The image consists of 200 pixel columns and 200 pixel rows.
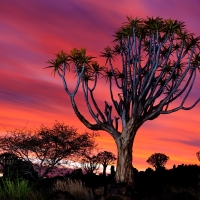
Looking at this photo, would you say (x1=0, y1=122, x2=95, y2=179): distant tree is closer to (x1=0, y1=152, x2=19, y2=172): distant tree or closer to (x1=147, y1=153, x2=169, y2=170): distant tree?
(x1=0, y1=152, x2=19, y2=172): distant tree

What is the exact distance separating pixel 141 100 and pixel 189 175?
5.63 m

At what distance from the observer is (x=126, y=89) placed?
74.5 ft

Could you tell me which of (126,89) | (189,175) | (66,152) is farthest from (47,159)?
(189,175)

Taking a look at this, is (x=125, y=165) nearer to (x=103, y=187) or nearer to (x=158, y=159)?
(x=103, y=187)

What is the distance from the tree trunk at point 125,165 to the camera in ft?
67.8

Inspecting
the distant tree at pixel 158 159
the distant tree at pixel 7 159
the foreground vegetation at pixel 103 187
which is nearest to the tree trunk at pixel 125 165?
the foreground vegetation at pixel 103 187

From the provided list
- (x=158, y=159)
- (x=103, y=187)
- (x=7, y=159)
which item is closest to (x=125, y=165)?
(x=103, y=187)

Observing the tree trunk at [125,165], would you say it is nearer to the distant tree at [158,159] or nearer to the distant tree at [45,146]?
the distant tree at [45,146]

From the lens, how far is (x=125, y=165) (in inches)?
818

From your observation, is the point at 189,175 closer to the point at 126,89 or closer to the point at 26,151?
the point at 126,89

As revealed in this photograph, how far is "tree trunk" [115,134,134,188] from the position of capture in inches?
814

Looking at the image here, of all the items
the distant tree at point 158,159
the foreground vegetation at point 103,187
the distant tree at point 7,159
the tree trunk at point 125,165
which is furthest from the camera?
the distant tree at point 158,159

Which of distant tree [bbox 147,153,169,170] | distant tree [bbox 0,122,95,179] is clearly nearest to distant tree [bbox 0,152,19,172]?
distant tree [bbox 0,122,95,179]

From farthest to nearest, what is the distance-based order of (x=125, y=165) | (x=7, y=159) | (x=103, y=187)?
1. (x=7, y=159)
2. (x=125, y=165)
3. (x=103, y=187)
